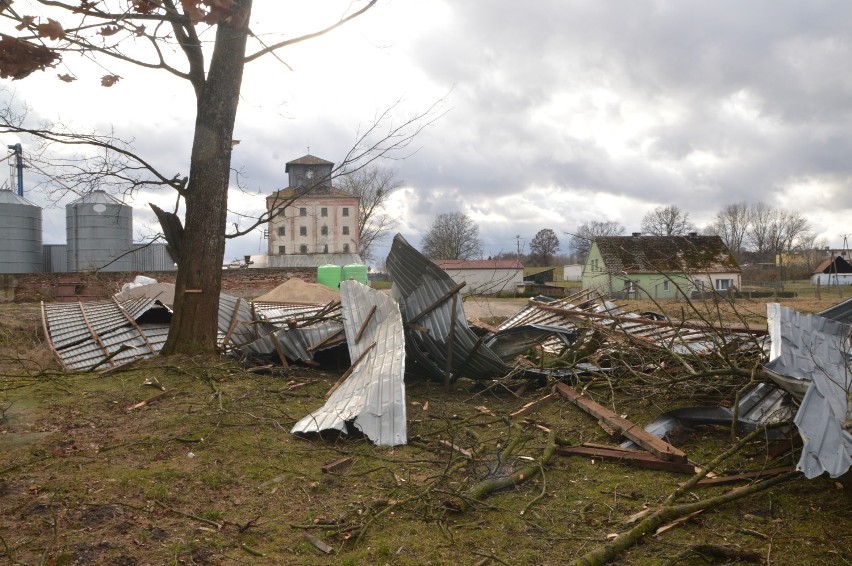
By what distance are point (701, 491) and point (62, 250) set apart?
102ft

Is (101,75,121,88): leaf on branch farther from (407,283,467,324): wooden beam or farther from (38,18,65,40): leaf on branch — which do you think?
(407,283,467,324): wooden beam

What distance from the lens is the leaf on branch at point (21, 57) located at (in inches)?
172

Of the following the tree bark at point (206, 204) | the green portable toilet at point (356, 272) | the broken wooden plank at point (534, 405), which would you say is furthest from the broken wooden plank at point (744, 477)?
the green portable toilet at point (356, 272)

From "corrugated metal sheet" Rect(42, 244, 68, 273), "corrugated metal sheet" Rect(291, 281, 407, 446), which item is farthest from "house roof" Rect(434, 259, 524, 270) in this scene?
"corrugated metal sheet" Rect(291, 281, 407, 446)

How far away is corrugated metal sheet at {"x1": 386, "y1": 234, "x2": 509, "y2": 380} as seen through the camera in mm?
7660

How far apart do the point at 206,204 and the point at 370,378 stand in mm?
3201

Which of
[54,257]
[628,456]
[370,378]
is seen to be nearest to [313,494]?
[370,378]

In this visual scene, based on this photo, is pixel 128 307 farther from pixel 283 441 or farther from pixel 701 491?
pixel 701 491

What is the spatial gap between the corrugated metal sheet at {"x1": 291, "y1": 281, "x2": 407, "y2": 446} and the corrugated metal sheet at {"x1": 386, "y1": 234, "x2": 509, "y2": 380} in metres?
0.49

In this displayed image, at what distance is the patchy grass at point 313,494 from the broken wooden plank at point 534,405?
0.18 meters

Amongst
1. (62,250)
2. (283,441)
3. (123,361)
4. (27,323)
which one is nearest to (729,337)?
(283,441)

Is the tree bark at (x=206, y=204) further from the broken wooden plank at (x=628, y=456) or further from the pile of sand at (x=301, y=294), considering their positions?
the pile of sand at (x=301, y=294)

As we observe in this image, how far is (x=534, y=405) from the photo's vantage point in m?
6.89

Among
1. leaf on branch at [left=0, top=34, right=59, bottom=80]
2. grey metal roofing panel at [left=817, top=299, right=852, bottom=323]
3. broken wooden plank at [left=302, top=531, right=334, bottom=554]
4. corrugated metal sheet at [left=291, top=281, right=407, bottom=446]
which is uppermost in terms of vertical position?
leaf on branch at [left=0, top=34, right=59, bottom=80]
